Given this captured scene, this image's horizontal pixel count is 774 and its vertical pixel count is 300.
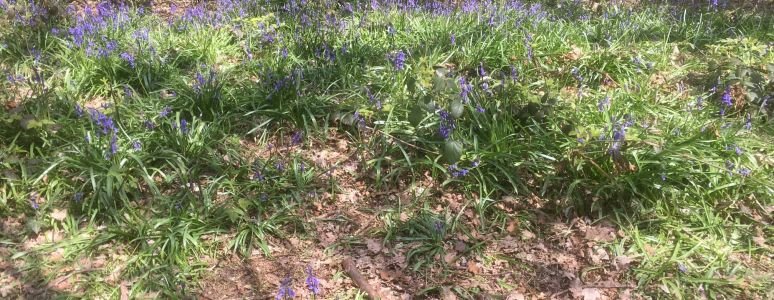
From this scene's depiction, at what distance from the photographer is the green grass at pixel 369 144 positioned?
321 cm

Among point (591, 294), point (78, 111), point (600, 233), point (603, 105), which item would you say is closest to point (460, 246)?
point (591, 294)

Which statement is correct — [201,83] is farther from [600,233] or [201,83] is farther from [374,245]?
[600,233]

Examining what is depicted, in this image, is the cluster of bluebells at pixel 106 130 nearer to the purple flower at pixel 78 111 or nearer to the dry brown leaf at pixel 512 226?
the purple flower at pixel 78 111

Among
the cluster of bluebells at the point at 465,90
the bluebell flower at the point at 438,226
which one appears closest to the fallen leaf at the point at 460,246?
the bluebell flower at the point at 438,226

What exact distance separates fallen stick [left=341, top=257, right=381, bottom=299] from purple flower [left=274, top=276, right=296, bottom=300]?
35 centimetres

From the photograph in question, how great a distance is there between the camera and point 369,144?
156 inches

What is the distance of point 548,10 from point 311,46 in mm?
3136

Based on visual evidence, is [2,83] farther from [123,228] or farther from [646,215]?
[646,215]

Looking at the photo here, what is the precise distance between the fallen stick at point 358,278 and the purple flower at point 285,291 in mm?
351

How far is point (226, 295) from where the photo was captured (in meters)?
2.93

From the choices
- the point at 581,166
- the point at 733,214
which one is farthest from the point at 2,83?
the point at 733,214

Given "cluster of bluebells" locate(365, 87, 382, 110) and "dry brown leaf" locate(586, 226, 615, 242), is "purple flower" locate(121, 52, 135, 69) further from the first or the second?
"dry brown leaf" locate(586, 226, 615, 242)

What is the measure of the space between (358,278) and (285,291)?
1.55ft

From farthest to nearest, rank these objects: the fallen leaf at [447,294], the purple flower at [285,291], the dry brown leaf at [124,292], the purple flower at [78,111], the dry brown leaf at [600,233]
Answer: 1. the purple flower at [78,111]
2. the dry brown leaf at [600,233]
3. the fallen leaf at [447,294]
4. the dry brown leaf at [124,292]
5. the purple flower at [285,291]
